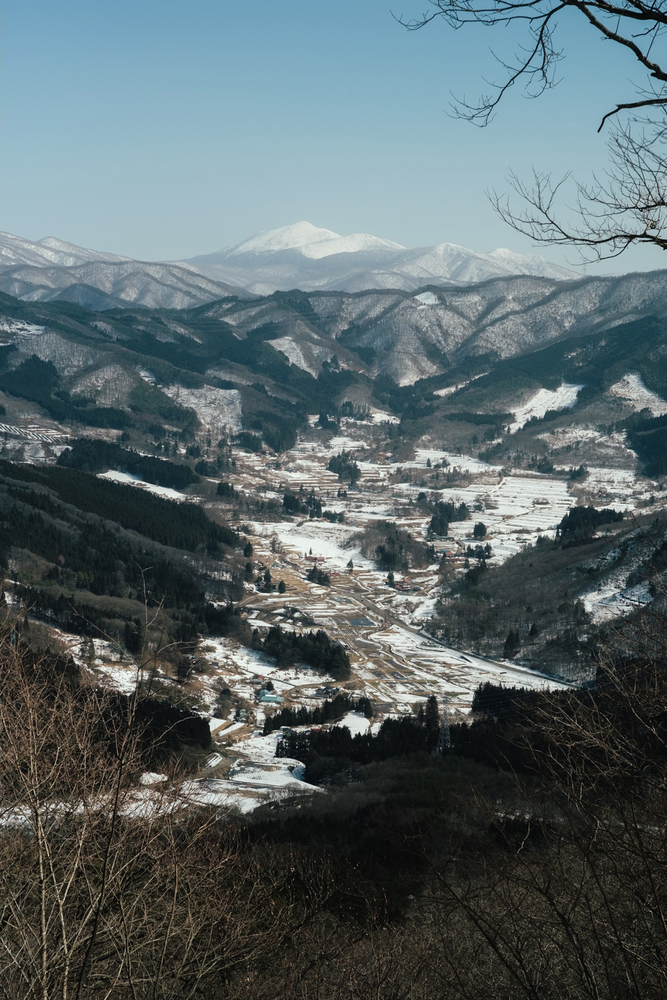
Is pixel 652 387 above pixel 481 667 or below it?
above

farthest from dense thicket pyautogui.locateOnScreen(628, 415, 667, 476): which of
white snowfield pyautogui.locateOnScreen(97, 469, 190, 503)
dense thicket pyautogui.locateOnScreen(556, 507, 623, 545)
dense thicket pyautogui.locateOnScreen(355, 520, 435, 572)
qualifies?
white snowfield pyautogui.locateOnScreen(97, 469, 190, 503)

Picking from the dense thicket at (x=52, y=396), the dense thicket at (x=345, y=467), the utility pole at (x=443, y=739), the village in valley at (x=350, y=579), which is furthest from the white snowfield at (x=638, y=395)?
the utility pole at (x=443, y=739)

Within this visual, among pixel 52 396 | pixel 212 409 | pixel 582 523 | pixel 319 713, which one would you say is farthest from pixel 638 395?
pixel 319 713

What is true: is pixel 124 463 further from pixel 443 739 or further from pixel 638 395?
pixel 638 395

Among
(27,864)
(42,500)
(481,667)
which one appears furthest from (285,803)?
(42,500)

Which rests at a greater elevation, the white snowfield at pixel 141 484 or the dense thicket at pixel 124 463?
the dense thicket at pixel 124 463

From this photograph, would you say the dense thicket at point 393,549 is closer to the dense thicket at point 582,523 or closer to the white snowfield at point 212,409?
the dense thicket at point 582,523

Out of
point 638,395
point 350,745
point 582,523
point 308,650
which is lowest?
point 308,650

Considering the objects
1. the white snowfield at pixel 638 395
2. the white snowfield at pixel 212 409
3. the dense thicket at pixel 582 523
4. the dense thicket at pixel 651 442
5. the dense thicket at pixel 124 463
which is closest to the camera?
the dense thicket at pixel 582 523

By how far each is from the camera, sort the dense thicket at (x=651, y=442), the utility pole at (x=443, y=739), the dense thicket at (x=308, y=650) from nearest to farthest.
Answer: the utility pole at (x=443, y=739)
the dense thicket at (x=308, y=650)
the dense thicket at (x=651, y=442)

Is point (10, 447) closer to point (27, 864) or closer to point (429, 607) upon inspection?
point (429, 607)

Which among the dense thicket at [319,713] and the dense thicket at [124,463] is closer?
the dense thicket at [319,713]
